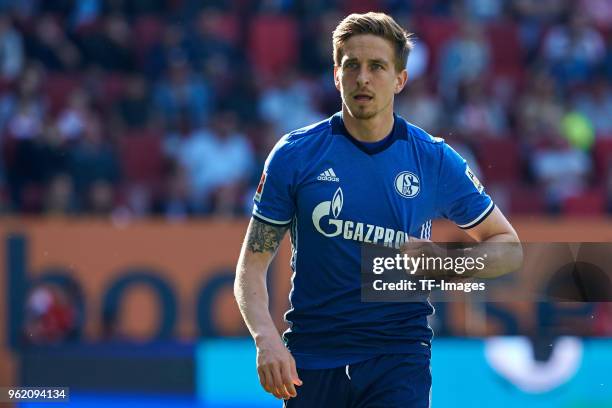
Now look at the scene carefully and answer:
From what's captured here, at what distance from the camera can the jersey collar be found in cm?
495

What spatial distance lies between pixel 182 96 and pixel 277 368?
10719mm

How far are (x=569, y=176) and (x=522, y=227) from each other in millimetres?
1314

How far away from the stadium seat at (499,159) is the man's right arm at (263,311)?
10099mm

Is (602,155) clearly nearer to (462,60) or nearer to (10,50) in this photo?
(462,60)

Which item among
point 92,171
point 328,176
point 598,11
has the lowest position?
point 328,176

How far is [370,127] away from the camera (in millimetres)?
4934

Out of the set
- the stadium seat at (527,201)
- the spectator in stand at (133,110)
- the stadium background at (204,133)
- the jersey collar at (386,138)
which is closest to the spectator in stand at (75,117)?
the stadium background at (204,133)

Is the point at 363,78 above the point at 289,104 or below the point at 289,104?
below

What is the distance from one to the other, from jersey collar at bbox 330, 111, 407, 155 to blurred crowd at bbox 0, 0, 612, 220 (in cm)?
892

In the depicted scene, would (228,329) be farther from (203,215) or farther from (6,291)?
(6,291)

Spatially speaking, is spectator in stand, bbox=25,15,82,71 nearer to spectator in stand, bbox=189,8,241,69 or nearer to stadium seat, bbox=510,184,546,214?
spectator in stand, bbox=189,8,241,69

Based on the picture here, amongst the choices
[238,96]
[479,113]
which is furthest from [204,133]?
[479,113]

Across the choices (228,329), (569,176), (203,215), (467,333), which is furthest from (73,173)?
(569,176)

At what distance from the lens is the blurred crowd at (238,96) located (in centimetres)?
1399
